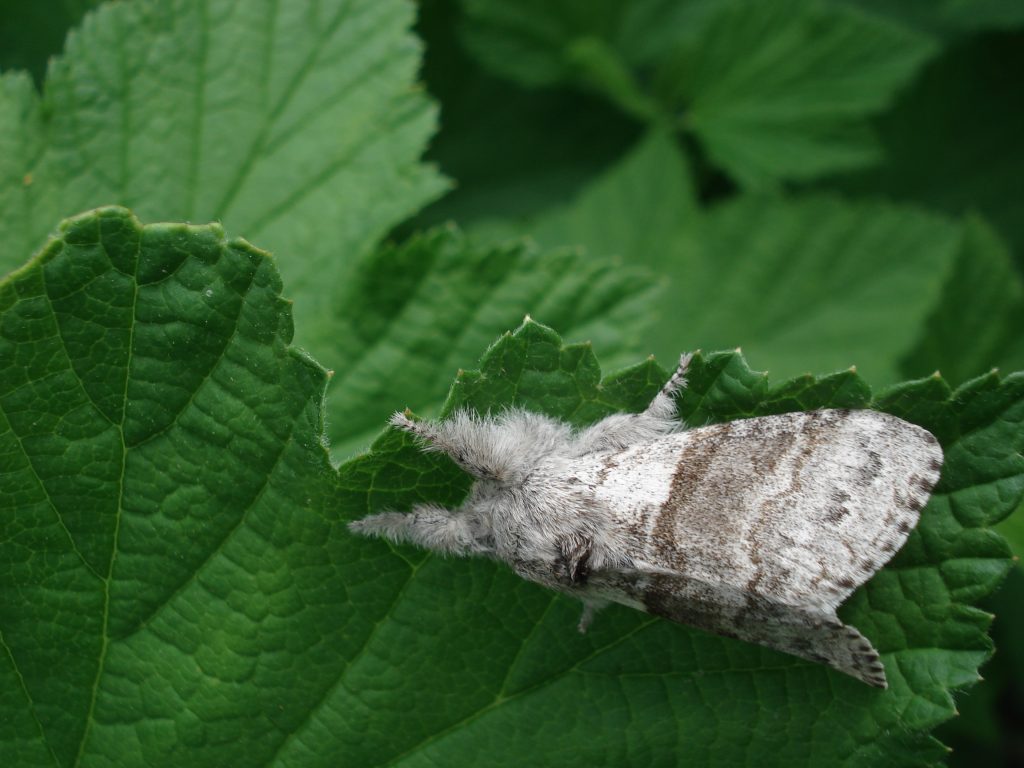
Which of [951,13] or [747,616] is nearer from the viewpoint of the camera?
[747,616]

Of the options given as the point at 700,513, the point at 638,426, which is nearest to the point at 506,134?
the point at 638,426

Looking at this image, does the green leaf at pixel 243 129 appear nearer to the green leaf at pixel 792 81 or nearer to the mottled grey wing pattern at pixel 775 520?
the mottled grey wing pattern at pixel 775 520

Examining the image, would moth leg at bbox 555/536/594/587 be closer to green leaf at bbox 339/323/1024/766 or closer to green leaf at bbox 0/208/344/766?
green leaf at bbox 339/323/1024/766

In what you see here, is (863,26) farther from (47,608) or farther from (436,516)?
(47,608)

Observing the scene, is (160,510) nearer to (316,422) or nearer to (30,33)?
(316,422)

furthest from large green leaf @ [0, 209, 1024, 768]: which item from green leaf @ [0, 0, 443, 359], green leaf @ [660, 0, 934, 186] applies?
green leaf @ [660, 0, 934, 186]

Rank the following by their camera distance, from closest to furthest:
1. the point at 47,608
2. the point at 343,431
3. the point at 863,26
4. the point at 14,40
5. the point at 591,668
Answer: the point at 47,608, the point at 591,668, the point at 343,431, the point at 14,40, the point at 863,26

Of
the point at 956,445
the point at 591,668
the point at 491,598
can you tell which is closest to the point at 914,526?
the point at 956,445
